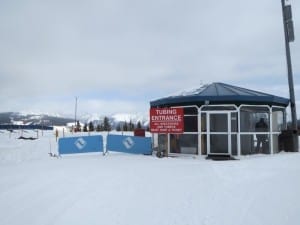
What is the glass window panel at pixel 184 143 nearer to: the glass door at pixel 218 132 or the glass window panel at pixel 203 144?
the glass window panel at pixel 203 144

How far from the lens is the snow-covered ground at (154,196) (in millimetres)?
6840

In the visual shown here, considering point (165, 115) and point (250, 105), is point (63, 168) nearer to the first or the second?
point (165, 115)

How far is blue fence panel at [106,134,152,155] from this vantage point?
A: 732 inches

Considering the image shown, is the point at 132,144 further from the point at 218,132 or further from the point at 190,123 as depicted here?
the point at 218,132

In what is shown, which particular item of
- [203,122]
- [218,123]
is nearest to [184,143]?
[203,122]

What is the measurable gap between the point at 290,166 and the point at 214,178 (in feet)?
11.3

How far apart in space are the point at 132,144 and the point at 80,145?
2.64 metres

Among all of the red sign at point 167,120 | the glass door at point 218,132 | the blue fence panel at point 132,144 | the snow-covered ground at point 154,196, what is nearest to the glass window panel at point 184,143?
the glass door at point 218,132

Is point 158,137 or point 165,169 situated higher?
point 158,137

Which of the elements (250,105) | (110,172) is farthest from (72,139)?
(250,105)

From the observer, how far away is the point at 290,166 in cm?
1226

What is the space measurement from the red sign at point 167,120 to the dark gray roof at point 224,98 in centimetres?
91

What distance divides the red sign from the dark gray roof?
908 millimetres

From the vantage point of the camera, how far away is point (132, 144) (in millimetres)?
18672
